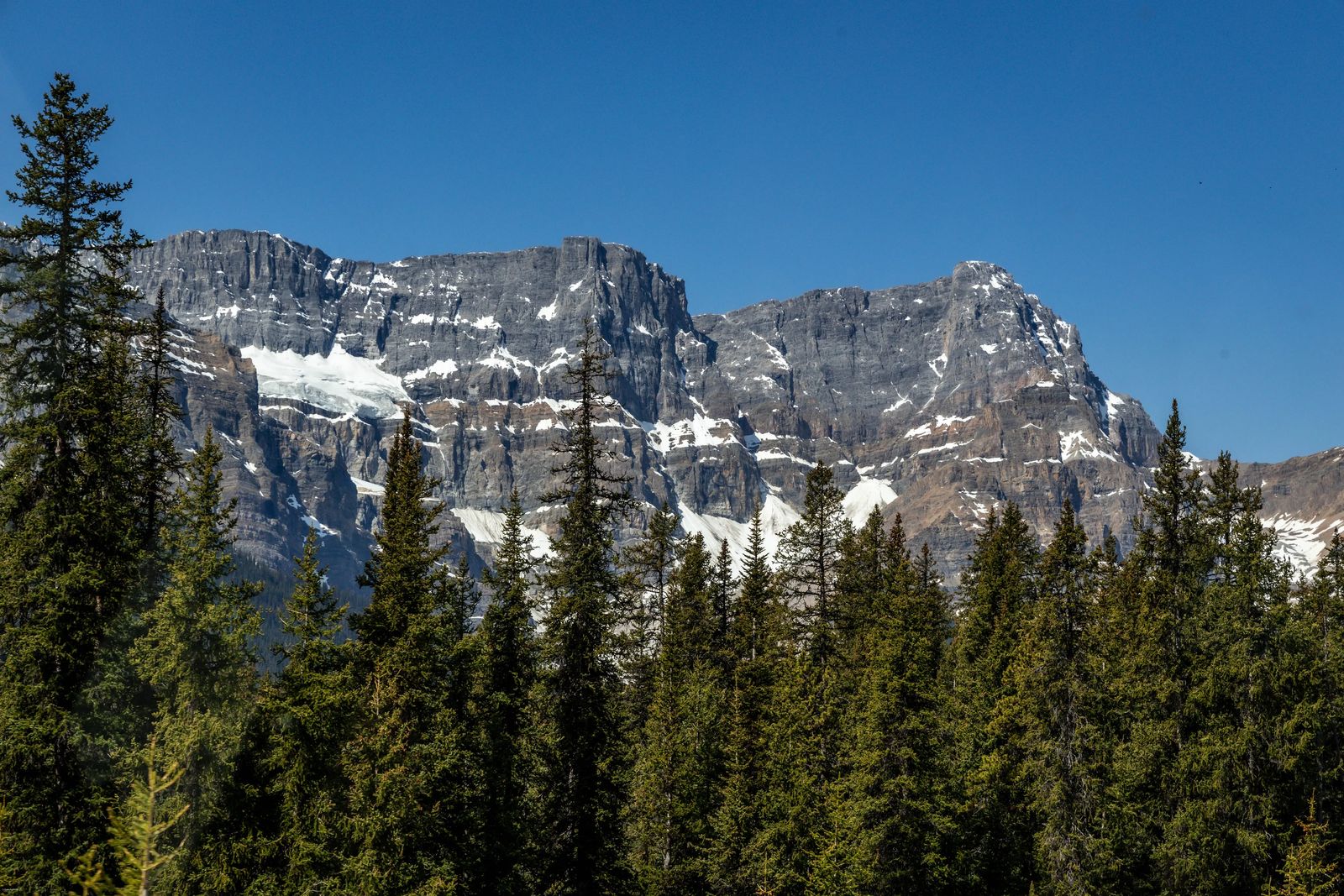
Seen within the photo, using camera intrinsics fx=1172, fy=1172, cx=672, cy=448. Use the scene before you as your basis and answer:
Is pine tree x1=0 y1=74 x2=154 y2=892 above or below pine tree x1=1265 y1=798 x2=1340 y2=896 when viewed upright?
above

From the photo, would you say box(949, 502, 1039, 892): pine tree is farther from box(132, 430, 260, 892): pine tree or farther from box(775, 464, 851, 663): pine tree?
box(132, 430, 260, 892): pine tree

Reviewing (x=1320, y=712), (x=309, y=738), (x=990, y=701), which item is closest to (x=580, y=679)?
(x=309, y=738)

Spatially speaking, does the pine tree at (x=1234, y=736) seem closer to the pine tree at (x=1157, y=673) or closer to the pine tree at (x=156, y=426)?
the pine tree at (x=1157, y=673)

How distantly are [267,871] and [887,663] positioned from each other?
21014 millimetres

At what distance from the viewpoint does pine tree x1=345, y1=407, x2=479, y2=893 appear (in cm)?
2997

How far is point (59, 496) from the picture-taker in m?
29.6

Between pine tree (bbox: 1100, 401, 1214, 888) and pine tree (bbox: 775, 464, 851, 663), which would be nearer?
pine tree (bbox: 1100, 401, 1214, 888)

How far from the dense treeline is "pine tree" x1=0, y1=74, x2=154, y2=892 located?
0.09m

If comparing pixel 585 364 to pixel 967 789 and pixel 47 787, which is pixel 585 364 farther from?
pixel 967 789

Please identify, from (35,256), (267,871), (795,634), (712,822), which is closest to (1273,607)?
(795,634)

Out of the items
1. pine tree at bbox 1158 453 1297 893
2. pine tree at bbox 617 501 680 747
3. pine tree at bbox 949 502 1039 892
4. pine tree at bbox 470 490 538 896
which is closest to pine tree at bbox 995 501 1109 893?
pine tree at bbox 949 502 1039 892

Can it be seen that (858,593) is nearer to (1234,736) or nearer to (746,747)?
(746,747)

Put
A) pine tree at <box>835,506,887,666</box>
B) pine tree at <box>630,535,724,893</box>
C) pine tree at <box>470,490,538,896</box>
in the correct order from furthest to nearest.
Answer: pine tree at <box>835,506,887,666</box>
pine tree at <box>630,535,724,893</box>
pine tree at <box>470,490,538,896</box>

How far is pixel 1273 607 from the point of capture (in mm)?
40031
